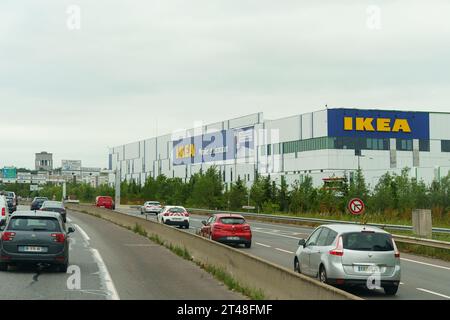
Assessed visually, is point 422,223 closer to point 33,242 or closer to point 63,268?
point 63,268

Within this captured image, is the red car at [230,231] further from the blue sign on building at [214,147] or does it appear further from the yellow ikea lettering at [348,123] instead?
the blue sign on building at [214,147]

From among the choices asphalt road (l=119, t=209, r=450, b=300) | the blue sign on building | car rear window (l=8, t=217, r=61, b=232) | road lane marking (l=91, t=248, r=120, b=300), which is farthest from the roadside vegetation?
car rear window (l=8, t=217, r=61, b=232)

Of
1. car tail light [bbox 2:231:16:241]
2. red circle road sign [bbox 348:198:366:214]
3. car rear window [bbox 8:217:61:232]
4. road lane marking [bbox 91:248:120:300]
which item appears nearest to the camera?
road lane marking [bbox 91:248:120:300]

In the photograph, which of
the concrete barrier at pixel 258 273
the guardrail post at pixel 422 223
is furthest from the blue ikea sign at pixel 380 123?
the concrete barrier at pixel 258 273

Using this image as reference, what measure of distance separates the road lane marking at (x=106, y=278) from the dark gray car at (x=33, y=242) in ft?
3.68

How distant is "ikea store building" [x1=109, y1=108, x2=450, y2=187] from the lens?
87.8m

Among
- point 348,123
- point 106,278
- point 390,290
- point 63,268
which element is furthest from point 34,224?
point 348,123

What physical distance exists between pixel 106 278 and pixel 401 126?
3156 inches

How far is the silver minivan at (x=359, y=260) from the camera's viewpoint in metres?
14.6

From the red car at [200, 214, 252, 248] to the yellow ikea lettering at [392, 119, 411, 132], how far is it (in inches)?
2620

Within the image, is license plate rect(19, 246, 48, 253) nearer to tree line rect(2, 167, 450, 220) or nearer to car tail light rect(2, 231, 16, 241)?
car tail light rect(2, 231, 16, 241)
